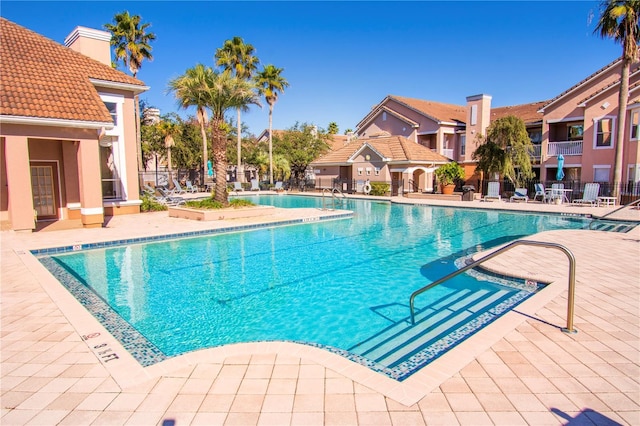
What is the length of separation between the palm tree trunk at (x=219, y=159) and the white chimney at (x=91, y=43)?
688 centimetres

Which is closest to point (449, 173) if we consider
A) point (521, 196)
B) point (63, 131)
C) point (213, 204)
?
point (521, 196)

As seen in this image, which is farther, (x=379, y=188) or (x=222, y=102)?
(x=379, y=188)

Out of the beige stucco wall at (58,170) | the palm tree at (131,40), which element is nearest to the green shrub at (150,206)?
the beige stucco wall at (58,170)

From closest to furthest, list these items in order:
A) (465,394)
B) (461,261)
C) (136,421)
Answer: (136,421), (465,394), (461,261)

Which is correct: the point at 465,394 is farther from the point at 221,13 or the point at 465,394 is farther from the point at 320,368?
the point at 221,13

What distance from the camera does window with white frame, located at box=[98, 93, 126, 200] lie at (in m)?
17.7

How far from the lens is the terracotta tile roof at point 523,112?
2936 cm

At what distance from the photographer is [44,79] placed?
14375 millimetres

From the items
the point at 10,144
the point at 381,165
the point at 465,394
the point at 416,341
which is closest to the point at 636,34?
the point at 381,165

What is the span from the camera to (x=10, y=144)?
12227mm

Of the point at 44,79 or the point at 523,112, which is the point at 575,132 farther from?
the point at 44,79

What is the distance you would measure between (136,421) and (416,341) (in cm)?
389

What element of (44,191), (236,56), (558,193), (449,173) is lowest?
(558,193)

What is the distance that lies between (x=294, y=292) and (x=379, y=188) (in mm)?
22545
